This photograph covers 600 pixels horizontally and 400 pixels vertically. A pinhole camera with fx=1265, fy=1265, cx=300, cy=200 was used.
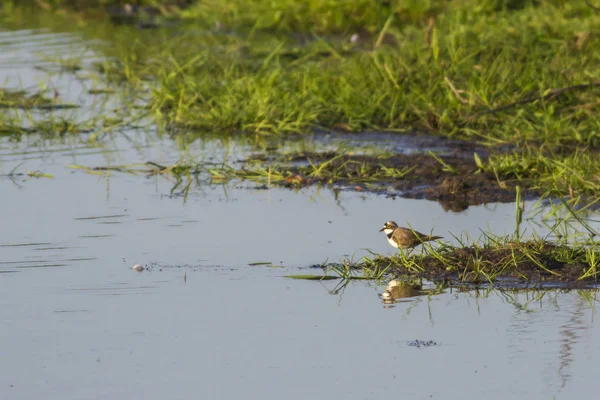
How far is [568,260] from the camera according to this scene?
21.7 ft

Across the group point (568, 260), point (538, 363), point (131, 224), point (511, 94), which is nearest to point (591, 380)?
point (538, 363)

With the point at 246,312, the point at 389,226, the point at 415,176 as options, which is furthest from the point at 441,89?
the point at 246,312

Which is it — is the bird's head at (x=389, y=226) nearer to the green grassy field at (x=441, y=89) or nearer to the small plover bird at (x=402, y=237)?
the small plover bird at (x=402, y=237)

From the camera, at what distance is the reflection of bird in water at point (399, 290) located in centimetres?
630

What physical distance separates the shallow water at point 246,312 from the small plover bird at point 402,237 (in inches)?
7.2

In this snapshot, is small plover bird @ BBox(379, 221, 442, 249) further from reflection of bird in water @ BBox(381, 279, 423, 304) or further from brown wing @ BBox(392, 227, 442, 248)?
reflection of bird in water @ BBox(381, 279, 423, 304)

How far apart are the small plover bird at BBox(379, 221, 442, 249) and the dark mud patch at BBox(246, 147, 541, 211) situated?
55.5 inches

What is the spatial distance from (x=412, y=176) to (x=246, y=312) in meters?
3.53

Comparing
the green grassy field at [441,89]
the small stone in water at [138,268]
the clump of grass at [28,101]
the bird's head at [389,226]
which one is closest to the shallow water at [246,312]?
the small stone in water at [138,268]

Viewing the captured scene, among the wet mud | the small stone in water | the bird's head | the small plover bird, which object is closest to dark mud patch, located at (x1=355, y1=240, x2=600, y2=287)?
the small plover bird

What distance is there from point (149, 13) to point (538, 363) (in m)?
17.6

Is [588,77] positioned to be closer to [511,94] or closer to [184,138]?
[511,94]

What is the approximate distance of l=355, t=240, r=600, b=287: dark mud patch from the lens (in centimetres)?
648

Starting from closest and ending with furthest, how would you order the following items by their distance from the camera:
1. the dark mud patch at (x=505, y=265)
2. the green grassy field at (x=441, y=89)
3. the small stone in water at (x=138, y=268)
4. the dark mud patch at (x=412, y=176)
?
the dark mud patch at (x=505, y=265), the small stone in water at (x=138, y=268), the dark mud patch at (x=412, y=176), the green grassy field at (x=441, y=89)
